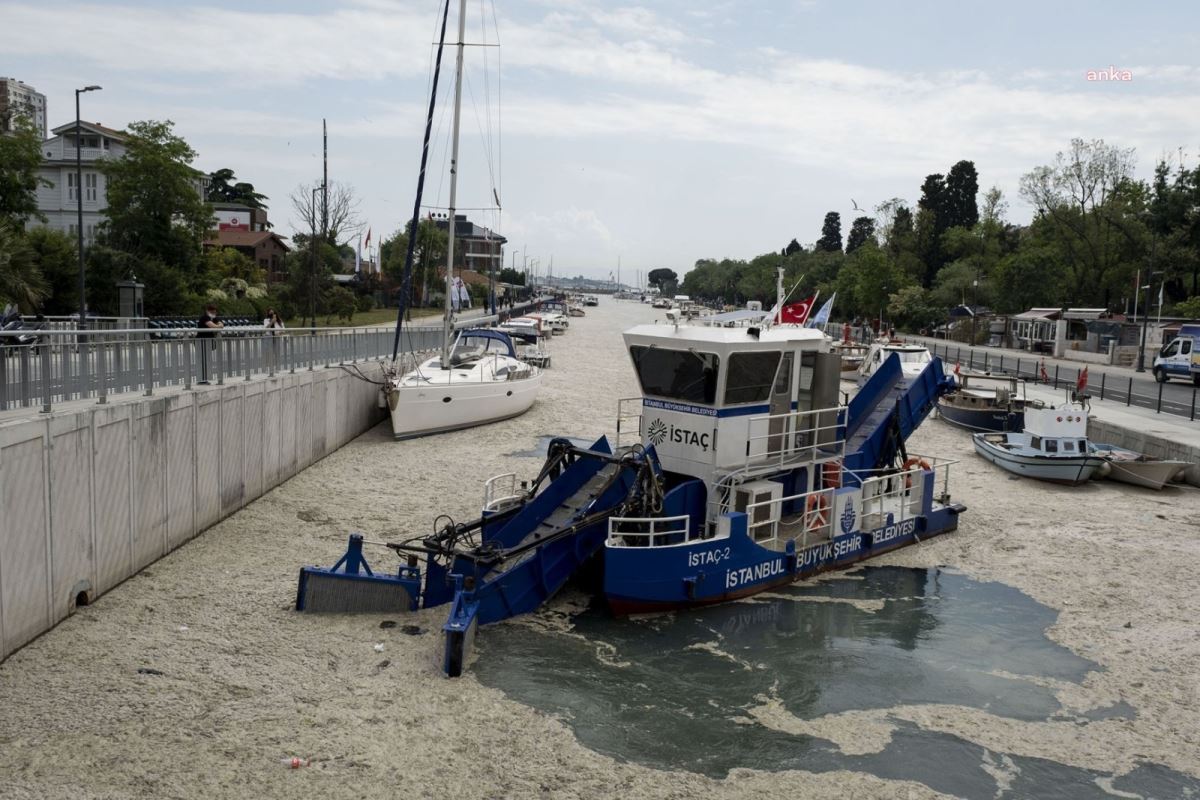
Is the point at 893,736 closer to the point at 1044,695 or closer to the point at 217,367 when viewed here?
the point at 1044,695

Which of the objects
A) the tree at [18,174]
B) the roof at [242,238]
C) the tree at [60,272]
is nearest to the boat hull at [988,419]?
the tree at [60,272]

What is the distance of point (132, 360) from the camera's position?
587 inches

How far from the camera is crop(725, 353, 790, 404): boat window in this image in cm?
1489

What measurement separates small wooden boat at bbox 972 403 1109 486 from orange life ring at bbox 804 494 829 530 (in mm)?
10448

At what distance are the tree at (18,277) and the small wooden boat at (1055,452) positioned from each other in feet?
85.7

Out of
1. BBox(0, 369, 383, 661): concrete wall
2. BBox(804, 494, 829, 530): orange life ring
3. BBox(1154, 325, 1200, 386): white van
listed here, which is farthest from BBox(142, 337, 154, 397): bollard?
BBox(1154, 325, 1200, 386): white van

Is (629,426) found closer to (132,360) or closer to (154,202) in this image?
(132,360)

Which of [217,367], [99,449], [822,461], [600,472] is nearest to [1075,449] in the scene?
[822,461]

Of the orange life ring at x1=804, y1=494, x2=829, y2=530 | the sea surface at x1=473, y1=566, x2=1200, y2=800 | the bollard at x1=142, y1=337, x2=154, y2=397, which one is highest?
the bollard at x1=142, y1=337, x2=154, y2=397

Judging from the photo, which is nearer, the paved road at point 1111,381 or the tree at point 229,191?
the paved road at point 1111,381

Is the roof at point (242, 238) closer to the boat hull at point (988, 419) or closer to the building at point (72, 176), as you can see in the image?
the building at point (72, 176)

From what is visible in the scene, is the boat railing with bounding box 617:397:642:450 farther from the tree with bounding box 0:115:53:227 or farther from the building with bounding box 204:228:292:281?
the building with bounding box 204:228:292:281

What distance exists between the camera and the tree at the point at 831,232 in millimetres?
162750

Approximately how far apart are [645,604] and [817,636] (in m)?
2.50
